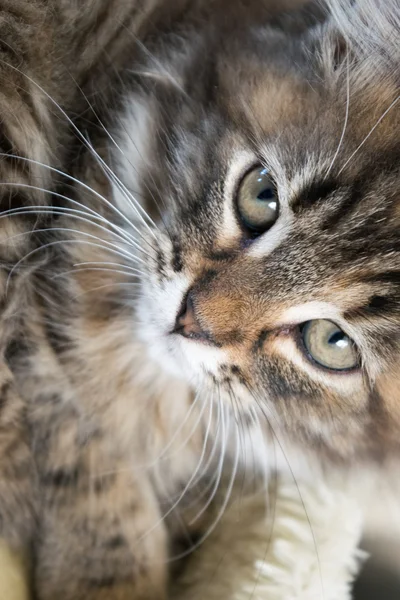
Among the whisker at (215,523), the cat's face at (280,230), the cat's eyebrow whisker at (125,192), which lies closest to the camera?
the cat's face at (280,230)

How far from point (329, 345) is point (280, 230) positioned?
0.18 m

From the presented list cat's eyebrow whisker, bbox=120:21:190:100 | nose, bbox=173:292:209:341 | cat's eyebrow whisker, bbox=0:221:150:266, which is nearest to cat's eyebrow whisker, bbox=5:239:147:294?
cat's eyebrow whisker, bbox=0:221:150:266

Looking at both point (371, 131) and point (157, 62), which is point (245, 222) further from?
point (157, 62)

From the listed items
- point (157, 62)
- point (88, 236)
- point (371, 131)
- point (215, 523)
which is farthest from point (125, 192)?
point (215, 523)

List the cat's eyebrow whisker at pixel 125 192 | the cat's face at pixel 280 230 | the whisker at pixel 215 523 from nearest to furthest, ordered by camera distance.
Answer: the cat's face at pixel 280 230, the cat's eyebrow whisker at pixel 125 192, the whisker at pixel 215 523

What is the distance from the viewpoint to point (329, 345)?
2.85 ft

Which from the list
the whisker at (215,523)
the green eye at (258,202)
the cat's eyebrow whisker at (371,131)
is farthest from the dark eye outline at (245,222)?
the whisker at (215,523)

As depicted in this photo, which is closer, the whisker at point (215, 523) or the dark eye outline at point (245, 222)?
the dark eye outline at point (245, 222)

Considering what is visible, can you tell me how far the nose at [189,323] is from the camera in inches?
33.4

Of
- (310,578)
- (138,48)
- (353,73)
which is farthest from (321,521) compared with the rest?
(138,48)

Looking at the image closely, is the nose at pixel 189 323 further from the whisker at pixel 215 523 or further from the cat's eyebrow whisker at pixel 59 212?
the whisker at pixel 215 523

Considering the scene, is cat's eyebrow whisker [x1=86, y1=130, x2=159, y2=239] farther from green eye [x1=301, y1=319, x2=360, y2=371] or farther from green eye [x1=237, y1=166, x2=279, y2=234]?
green eye [x1=301, y1=319, x2=360, y2=371]

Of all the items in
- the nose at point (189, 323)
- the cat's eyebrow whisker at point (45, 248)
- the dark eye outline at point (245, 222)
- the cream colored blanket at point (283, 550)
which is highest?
the cat's eyebrow whisker at point (45, 248)

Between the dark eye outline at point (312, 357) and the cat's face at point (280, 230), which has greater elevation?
the cat's face at point (280, 230)
